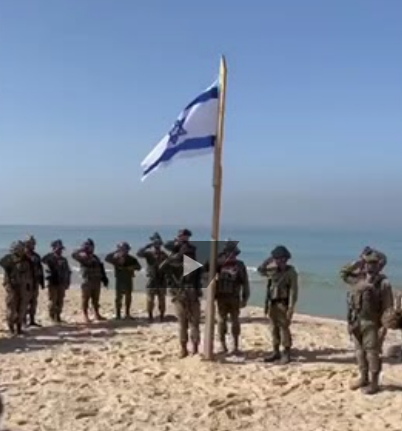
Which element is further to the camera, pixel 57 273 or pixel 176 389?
pixel 57 273

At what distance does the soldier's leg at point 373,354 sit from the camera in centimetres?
A: 824

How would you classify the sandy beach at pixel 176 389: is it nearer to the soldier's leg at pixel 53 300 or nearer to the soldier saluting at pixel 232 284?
the soldier saluting at pixel 232 284

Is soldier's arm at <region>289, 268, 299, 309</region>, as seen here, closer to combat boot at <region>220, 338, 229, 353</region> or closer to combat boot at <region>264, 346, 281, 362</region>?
combat boot at <region>264, 346, 281, 362</region>

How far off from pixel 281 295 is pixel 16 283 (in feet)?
17.2

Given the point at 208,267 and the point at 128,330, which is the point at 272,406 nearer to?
the point at 208,267

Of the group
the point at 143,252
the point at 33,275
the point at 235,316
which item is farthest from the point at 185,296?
the point at 143,252

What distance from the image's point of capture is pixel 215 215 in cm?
985

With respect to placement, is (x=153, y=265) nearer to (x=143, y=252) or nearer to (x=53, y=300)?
(x=143, y=252)

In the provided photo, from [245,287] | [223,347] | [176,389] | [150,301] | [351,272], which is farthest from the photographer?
[150,301]

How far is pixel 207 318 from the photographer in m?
10.1

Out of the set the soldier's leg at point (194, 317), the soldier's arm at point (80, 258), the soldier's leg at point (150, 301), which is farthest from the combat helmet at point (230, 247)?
the soldier's arm at point (80, 258)

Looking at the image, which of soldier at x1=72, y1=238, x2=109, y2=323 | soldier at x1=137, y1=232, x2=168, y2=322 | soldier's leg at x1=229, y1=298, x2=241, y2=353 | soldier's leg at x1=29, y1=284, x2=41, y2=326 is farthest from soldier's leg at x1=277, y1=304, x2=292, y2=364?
soldier at x1=72, y1=238, x2=109, y2=323

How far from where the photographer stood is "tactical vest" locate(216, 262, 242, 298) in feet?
35.2

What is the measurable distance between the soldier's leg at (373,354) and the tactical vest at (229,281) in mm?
2775
